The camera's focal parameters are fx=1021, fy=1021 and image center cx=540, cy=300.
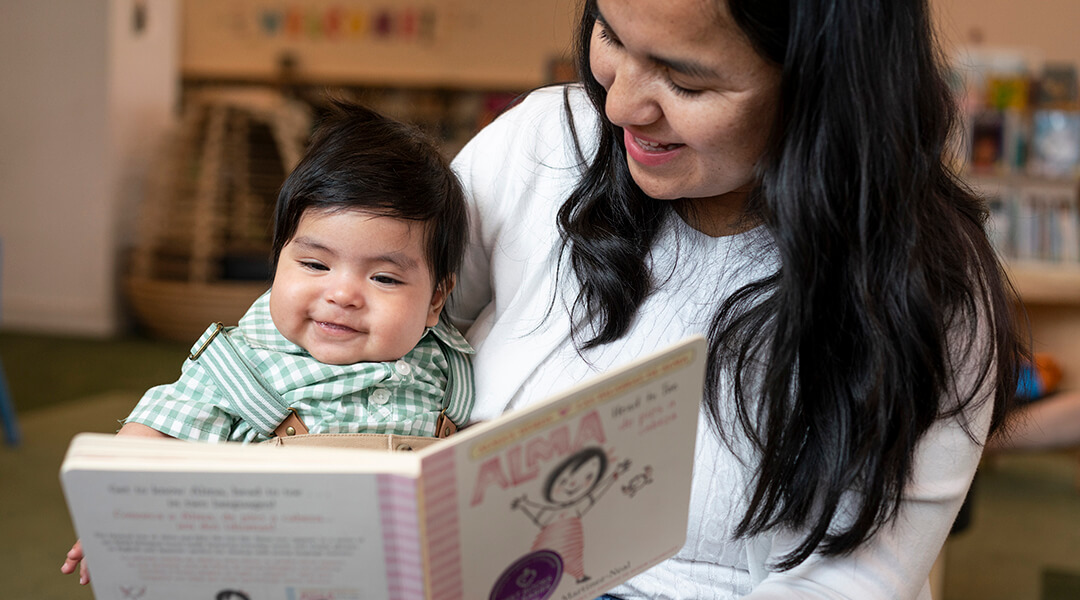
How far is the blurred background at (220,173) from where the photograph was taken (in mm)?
2934

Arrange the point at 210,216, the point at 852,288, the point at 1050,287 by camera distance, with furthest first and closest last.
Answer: the point at 210,216, the point at 1050,287, the point at 852,288

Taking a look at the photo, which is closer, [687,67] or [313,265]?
[687,67]

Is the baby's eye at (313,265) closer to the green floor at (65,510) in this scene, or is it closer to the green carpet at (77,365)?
the green floor at (65,510)

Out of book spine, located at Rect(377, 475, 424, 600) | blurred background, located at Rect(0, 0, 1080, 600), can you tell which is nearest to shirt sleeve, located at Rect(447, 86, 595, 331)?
book spine, located at Rect(377, 475, 424, 600)

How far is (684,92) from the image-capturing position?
2.93ft

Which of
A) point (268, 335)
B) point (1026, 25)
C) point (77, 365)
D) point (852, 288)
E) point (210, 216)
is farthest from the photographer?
point (1026, 25)

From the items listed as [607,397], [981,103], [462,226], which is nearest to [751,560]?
[607,397]

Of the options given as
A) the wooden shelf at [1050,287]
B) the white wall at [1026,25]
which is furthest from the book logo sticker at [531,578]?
the white wall at [1026,25]

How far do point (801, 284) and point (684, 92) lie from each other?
0.20 meters

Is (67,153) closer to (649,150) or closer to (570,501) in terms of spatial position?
(649,150)

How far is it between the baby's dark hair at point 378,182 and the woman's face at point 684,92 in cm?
27

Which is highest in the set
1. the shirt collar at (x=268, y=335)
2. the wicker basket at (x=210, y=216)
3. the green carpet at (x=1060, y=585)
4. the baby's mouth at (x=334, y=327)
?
the baby's mouth at (x=334, y=327)

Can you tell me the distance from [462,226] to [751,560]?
493 millimetres

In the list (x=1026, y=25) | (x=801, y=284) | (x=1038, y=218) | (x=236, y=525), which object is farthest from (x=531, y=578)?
(x=1026, y=25)
